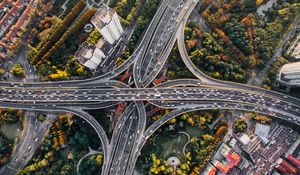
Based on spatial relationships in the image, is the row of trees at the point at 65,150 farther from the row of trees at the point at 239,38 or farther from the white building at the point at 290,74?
the white building at the point at 290,74

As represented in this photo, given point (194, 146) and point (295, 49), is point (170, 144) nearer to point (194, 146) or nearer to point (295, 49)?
point (194, 146)

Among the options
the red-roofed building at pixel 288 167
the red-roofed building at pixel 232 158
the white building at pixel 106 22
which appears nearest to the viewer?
the white building at pixel 106 22

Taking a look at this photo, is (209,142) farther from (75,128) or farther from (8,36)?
(8,36)

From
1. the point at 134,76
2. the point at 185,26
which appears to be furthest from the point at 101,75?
the point at 185,26

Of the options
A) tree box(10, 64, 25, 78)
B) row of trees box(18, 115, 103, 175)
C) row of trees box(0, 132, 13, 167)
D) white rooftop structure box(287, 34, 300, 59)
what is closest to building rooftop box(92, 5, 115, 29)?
tree box(10, 64, 25, 78)

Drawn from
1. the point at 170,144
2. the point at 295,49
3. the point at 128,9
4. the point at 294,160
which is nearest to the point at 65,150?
the point at 170,144

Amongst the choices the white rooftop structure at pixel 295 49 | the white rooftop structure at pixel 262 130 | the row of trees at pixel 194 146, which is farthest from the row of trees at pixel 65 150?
the white rooftop structure at pixel 295 49

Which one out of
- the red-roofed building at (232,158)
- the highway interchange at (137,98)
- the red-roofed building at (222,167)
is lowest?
the red-roofed building at (222,167)
